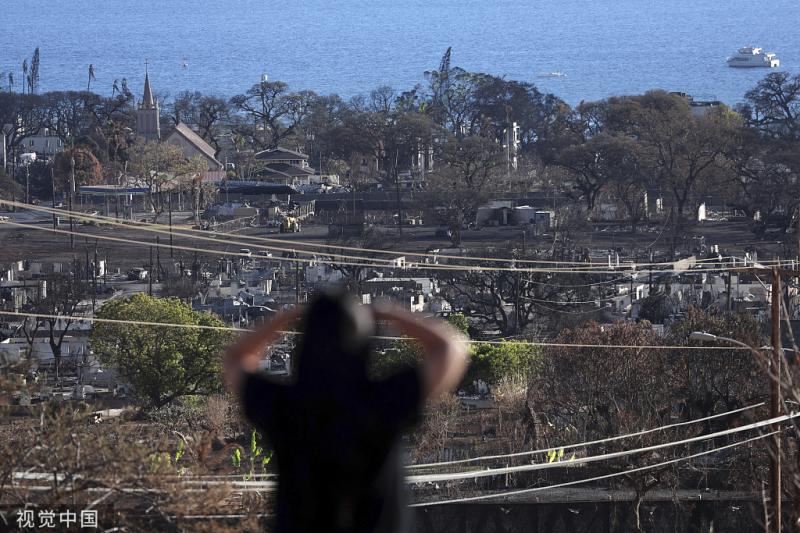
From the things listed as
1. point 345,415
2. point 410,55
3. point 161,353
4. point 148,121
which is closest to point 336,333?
point 345,415

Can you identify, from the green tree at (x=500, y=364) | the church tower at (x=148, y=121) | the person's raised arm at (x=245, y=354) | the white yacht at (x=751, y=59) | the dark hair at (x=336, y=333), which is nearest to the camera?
the dark hair at (x=336, y=333)

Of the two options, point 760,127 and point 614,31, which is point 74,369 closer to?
point 760,127

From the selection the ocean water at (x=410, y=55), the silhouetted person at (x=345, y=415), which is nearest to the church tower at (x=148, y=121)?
the ocean water at (x=410, y=55)

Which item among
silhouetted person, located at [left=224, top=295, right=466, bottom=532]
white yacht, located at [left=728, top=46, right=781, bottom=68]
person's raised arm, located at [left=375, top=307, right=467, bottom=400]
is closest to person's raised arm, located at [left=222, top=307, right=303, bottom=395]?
silhouetted person, located at [left=224, top=295, right=466, bottom=532]

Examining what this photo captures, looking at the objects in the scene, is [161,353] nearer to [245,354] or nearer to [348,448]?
[245,354]

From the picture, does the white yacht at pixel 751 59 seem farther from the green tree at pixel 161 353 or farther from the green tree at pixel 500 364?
the green tree at pixel 161 353
